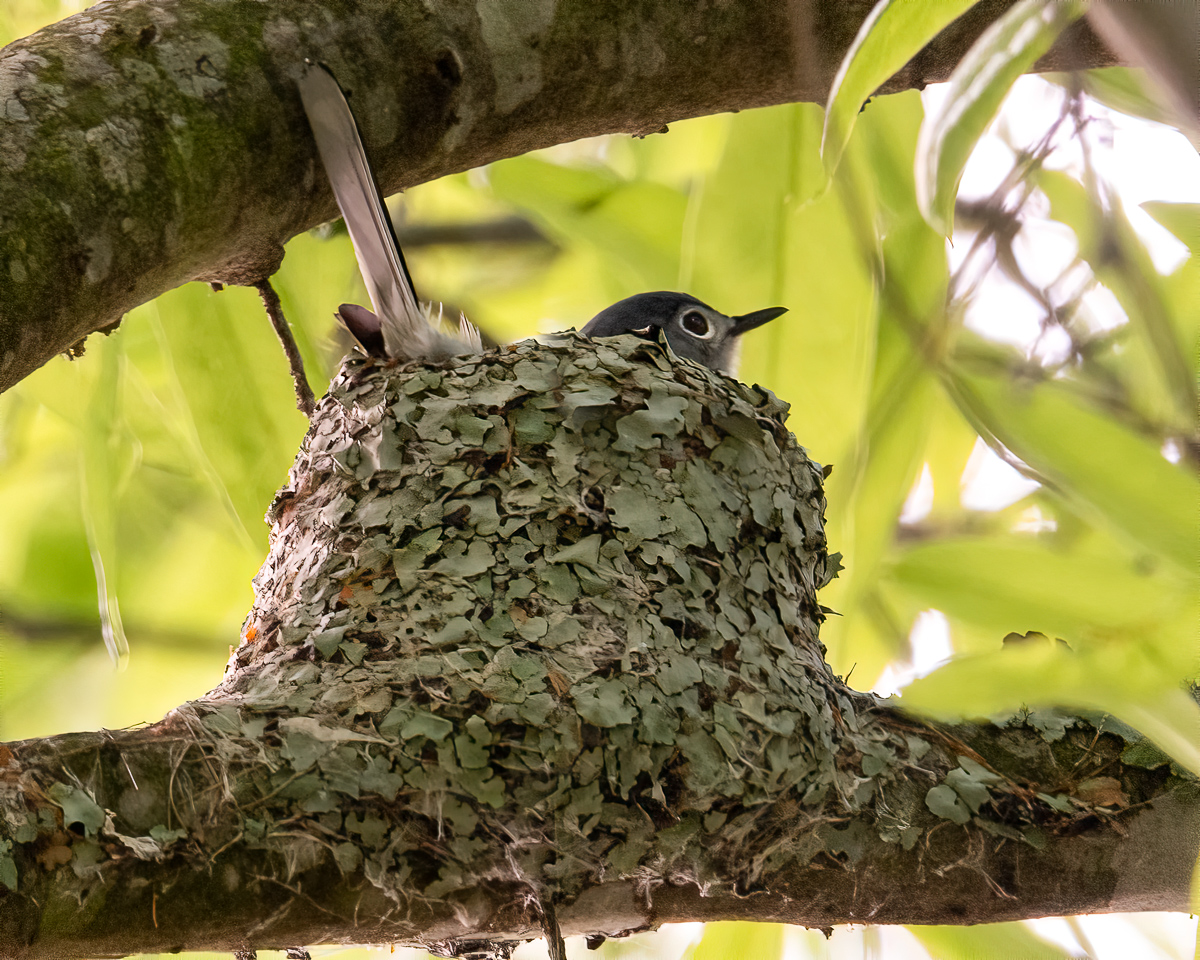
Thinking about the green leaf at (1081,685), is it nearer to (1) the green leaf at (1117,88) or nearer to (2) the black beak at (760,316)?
(2) the black beak at (760,316)

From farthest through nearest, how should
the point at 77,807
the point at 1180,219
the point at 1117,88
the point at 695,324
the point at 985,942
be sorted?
the point at 695,324 → the point at 1117,88 → the point at 985,942 → the point at 1180,219 → the point at 77,807

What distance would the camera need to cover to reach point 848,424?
2463 millimetres

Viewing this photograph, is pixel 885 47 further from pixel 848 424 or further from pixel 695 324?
pixel 695 324

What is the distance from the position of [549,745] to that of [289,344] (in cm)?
111

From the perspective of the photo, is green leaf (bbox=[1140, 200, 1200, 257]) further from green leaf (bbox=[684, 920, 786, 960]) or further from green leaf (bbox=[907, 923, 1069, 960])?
green leaf (bbox=[684, 920, 786, 960])

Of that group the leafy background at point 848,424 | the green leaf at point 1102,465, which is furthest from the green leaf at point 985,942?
the green leaf at point 1102,465

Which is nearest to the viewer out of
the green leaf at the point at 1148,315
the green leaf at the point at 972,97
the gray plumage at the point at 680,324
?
the green leaf at the point at 972,97

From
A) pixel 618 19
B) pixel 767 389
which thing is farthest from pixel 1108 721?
pixel 618 19

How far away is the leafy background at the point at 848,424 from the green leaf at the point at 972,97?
630 millimetres

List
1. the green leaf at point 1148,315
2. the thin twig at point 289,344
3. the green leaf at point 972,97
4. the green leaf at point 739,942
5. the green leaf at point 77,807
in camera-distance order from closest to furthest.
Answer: the green leaf at point 972,97
the green leaf at point 77,807
the green leaf at point 1148,315
the thin twig at point 289,344
the green leaf at point 739,942

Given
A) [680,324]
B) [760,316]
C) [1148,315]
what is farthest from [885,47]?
[680,324]

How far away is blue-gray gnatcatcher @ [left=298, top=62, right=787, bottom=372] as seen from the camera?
1888mm

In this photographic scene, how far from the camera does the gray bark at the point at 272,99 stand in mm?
1575

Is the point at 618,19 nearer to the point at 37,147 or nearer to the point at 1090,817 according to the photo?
the point at 37,147
